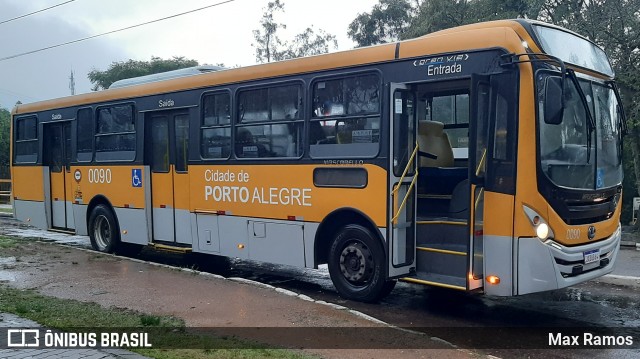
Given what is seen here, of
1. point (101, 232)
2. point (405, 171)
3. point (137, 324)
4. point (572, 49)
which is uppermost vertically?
point (572, 49)

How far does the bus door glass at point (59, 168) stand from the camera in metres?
13.7

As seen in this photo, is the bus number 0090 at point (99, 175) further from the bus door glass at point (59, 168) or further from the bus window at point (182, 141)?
the bus window at point (182, 141)

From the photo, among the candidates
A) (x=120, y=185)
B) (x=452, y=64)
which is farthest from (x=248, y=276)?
(x=452, y=64)

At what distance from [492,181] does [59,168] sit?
35.5 ft

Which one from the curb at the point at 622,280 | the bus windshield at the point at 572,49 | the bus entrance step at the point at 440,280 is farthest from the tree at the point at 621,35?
the bus entrance step at the point at 440,280

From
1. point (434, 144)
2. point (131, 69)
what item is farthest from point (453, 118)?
point (131, 69)

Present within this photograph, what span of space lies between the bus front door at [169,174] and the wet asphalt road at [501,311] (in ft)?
6.63

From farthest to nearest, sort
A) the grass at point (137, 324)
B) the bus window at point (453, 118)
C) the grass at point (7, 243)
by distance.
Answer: the grass at point (7, 243), the bus window at point (453, 118), the grass at point (137, 324)

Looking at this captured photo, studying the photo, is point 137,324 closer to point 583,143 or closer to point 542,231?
point 542,231

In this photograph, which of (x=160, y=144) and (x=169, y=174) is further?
(x=160, y=144)

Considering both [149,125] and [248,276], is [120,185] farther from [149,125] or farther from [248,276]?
[248,276]

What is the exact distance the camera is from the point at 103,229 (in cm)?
1308

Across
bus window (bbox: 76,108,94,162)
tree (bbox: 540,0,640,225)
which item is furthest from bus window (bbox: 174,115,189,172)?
tree (bbox: 540,0,640,225)

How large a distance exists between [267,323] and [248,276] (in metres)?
4.08
